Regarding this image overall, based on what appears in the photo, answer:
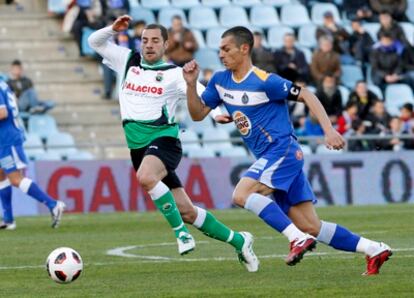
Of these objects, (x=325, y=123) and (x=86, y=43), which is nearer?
(x=325, y=123)

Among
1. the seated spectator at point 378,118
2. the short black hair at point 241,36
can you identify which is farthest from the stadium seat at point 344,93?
the short black hair at point 241,36

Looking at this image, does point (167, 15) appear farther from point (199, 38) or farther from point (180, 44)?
A: point (180, 44)

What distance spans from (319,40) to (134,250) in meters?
13.3

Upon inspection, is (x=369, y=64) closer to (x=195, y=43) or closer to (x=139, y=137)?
(x=195, y=43)

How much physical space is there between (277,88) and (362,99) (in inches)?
569

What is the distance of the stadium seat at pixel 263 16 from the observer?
29.4 metres

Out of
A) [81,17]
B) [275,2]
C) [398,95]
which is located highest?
[81,17]

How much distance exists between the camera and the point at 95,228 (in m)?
18.8

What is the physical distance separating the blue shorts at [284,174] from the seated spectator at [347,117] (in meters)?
13.3

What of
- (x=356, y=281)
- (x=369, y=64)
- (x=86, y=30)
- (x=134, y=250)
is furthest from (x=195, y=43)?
(x=356, y=281)

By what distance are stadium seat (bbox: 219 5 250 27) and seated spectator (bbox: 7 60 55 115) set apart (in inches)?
208

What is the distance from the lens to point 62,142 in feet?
81.3

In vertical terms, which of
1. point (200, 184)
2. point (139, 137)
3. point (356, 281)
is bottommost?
point (200, 184)

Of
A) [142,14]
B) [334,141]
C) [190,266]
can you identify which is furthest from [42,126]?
[334,141]
